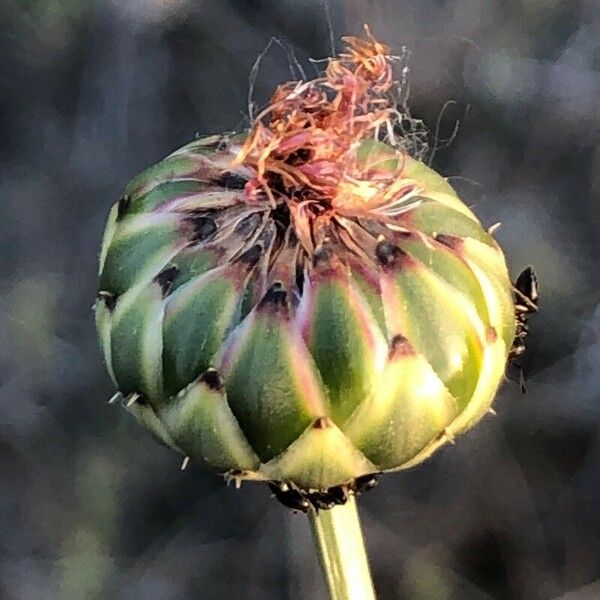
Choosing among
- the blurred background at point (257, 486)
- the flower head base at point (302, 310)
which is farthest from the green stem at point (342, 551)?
the blurred background at point (257, 486)

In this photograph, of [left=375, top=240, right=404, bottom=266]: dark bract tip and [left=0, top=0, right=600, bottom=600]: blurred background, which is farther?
[left=0, top=0, right=600, bottom=600]: blurred background

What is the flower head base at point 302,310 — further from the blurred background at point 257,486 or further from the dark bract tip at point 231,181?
the blurred background at point 257,486

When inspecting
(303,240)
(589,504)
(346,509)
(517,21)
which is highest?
(517,21)

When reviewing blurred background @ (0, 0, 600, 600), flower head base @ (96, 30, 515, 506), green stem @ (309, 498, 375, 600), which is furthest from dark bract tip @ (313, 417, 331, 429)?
blurred background @ (0, 0, 600, 600)

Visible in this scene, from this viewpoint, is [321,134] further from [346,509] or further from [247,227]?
[346,509]

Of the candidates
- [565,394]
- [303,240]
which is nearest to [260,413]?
[303,240]

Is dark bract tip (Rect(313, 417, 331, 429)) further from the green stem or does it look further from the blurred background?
the blurred background
